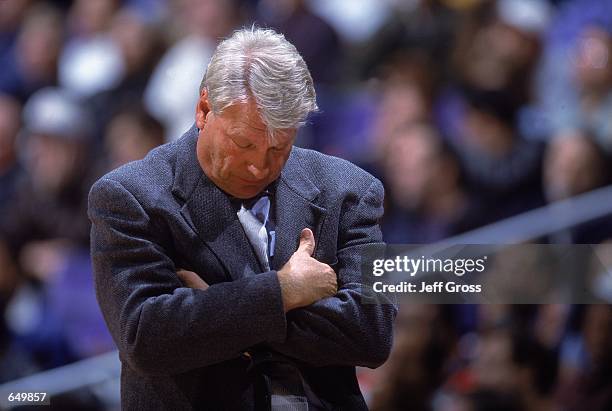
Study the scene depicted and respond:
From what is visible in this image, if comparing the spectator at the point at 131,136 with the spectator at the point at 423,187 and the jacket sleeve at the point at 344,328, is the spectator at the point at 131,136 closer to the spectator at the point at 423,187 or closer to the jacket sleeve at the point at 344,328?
the spectator at the point at 423,187

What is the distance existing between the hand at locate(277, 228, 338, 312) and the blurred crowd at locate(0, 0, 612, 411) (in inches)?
39.7

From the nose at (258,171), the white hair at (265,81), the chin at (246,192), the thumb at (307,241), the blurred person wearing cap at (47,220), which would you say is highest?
the white hair at (265,81)

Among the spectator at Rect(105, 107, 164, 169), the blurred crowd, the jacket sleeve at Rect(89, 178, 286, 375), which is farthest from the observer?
A: the spectator at Rect(105, 107, 164, 169)

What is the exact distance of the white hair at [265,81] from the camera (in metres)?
2.06

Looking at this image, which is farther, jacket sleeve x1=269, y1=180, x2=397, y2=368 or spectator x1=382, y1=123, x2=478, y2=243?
spectator x1=382, y1=123, x2=478, y2=243

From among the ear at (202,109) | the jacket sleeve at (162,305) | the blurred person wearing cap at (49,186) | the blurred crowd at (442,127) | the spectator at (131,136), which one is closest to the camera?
the jacket sleeve at (162,305)

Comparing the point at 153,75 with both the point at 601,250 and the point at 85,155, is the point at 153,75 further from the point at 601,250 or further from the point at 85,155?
the point at 601,250

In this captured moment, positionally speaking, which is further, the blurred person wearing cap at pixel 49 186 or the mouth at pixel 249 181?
the blurred person wearing cap at pixel 49 186

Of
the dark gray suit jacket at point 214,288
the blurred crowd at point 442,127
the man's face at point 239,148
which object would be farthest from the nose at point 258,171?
the blurred crowd at point 442,127

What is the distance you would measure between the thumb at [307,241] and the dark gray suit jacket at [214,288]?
0.08ft

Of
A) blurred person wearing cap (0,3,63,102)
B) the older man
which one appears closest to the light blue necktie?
the older man

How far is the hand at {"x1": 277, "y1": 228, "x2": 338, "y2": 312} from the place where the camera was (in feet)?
6.95

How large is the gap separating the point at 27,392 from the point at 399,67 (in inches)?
64.0

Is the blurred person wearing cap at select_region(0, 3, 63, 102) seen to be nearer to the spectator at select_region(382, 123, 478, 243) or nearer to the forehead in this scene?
the spectator at select_region(382, 123, 478, 243)
